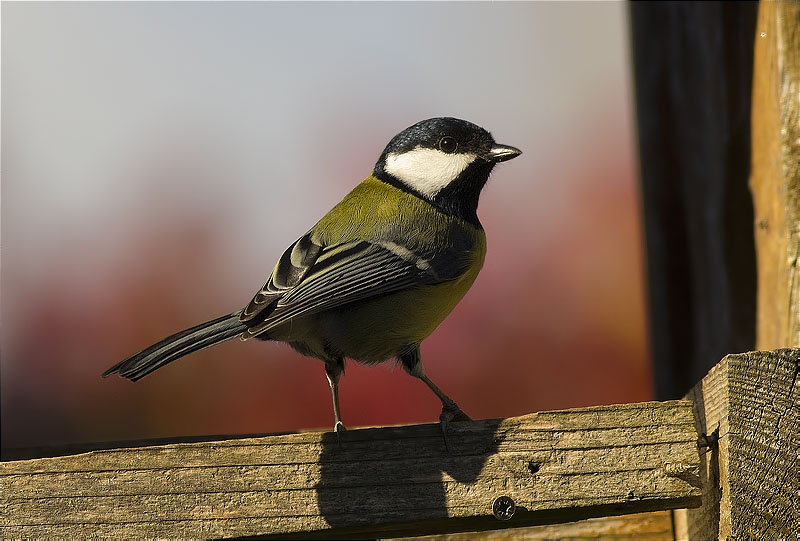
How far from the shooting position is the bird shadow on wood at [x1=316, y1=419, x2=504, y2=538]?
1.36m

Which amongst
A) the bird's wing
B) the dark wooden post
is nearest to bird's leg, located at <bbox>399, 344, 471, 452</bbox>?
the bird's wing

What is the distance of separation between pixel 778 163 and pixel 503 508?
3.21ft

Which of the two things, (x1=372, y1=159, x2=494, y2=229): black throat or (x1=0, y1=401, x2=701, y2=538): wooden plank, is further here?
(x1=372, y1=159, x2=494, y2=229): black throat

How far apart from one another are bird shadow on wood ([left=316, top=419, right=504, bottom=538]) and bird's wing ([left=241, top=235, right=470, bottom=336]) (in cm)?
31

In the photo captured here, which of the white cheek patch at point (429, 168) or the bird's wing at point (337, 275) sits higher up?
the white cheek patch at point (429, 168)

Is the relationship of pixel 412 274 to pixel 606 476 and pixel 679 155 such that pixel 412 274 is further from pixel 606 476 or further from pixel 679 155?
pixel 679 155

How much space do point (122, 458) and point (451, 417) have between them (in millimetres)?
598

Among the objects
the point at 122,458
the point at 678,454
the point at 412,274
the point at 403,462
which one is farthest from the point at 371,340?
the point at 678,454

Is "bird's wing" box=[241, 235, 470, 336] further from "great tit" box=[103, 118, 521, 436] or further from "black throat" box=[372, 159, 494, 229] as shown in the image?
"black throat" box=[372, 159, 494, 229]

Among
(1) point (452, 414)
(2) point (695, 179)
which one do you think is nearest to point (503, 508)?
(1) point (452, 414)

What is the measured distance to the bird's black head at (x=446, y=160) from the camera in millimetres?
2070

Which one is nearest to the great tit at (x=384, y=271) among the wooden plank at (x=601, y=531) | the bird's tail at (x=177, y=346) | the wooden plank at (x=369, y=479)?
the bird's tail at (x=177, y=346)

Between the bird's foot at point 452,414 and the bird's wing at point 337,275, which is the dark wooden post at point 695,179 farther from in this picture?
the bird's foot at point 452,414

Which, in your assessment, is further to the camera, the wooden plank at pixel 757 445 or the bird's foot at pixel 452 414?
the bird's foot at pixel 452 414
